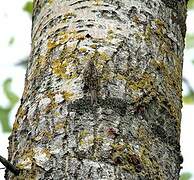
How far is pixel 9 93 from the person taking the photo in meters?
4.20

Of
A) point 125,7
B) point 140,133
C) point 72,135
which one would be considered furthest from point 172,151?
point 125,7

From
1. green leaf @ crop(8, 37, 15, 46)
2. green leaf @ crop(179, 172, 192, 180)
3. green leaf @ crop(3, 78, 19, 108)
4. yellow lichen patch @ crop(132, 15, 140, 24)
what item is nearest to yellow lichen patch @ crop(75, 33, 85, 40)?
yellow lichen patch @ crop(132, 15, 140, 24)

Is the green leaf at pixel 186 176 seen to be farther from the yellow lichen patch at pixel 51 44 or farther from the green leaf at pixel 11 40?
the yellow lichen patch at pixel 51 44

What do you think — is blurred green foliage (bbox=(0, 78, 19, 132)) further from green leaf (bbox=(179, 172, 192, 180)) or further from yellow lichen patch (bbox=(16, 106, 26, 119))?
yellow lichen patch (bbox=(16, 106, 26, 119))

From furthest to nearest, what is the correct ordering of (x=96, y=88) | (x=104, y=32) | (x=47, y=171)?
1. (x=104, y=32)
2. (x=96, y=88)
3. (x=47, y=171)

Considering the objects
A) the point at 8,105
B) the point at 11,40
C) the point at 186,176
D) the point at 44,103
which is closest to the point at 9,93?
the point at 8,105

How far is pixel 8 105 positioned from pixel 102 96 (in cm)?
307

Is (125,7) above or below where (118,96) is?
above

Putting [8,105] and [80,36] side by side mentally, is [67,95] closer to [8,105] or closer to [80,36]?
[80,36]

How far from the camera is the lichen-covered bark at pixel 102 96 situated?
1.02 meters

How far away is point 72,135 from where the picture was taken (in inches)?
40.7

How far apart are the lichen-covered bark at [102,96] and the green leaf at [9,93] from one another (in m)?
2.80

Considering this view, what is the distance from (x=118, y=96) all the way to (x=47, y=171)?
20 centimetres

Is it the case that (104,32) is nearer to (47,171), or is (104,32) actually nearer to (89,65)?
(89,65)
